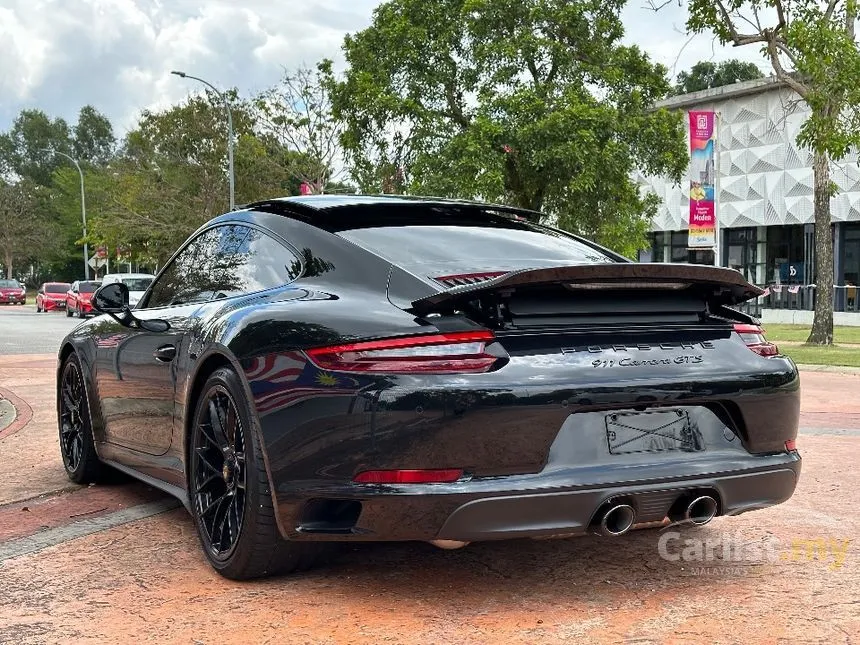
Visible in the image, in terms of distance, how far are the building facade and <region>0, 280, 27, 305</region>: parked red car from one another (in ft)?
117

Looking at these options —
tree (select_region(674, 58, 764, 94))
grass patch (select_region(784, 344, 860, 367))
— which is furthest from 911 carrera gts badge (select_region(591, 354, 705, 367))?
tree (select_region(674, 58, 764, 94))

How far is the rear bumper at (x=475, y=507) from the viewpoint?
3.13 m

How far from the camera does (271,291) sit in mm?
3820

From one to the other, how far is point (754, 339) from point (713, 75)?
236ft

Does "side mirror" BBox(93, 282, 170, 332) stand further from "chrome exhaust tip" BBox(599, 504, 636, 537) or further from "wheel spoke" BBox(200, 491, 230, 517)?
"chrome exhaust tip" BBox(599, 504, 636, 537)

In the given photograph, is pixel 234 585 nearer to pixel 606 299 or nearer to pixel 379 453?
pixel 379 453

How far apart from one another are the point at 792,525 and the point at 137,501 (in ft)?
10.6

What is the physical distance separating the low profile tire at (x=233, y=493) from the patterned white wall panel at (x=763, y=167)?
34.9m

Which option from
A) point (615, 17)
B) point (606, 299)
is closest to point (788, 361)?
point (606, 299)

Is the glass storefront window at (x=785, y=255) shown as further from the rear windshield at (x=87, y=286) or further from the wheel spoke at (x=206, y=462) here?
the wheel spoke at (x=206, y=462)

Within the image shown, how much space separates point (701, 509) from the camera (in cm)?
341

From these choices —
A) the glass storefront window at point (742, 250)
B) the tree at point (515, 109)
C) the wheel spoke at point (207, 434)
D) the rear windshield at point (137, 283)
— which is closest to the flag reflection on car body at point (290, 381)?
the wheel spoke at point (207, 434)

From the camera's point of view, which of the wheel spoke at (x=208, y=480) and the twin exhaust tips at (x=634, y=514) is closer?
Answer: the twin exhaust tips at (x=634, y=514)

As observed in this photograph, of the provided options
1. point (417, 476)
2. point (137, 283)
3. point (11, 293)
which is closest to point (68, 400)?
point (417, 476)
